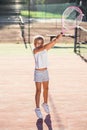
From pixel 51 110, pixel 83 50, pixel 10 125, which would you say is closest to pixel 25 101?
pixel 51 110

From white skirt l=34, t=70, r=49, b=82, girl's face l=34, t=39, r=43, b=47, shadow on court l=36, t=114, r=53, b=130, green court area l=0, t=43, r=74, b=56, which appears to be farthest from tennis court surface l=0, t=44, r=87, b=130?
girl's face l=34, t=39, r=43, b=47

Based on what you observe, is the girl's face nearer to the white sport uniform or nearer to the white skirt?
the white sport uniform

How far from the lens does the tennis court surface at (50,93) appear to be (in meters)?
7.93

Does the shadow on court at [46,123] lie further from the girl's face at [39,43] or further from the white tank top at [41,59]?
the girl's face at [39,43]

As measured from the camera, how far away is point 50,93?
10430 mm

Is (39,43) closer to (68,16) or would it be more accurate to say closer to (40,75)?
(40,75)

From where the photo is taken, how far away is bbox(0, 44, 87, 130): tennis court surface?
793cm

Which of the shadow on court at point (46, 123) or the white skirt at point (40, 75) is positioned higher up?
the white skirt at point (40, 75)

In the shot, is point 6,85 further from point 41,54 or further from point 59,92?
point 41,54

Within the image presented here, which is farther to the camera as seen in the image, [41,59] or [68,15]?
[68,15]

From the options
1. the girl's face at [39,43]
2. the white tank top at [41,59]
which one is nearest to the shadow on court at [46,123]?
the white tank top at [41,59]

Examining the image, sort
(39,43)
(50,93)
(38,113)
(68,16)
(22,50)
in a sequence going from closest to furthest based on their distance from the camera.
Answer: (39,43) → (38,113) → (68,16) → (50,93) → (22,50)

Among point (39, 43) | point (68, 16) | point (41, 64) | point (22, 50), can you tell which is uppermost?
point (68, 16)

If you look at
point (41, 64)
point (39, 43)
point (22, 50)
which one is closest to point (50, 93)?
point (41, 64)
